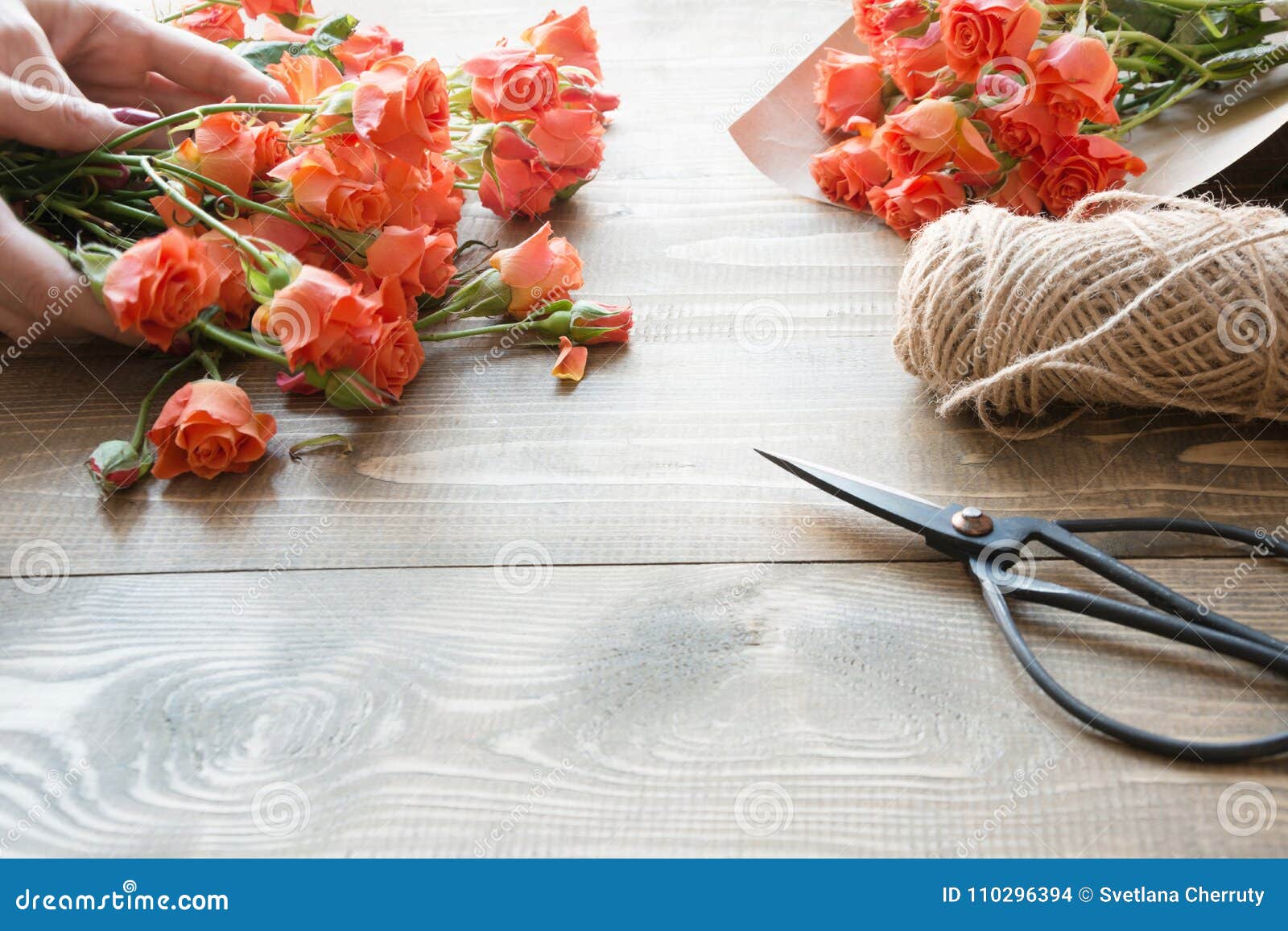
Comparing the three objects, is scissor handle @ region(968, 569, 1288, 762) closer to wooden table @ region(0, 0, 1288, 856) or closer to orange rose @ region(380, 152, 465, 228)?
wooden table @ region(0, 0, 1288, 856)

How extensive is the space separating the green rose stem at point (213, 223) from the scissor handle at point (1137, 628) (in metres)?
0.45

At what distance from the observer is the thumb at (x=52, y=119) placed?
2.22ft

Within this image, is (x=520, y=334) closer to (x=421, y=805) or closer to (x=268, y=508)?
(x=268, y=508)

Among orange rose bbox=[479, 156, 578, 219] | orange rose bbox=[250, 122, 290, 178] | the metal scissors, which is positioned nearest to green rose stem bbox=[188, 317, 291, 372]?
orange rose bbox=[250, 122, 290, 178]

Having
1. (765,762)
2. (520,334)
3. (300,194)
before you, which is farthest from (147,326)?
(765,762)

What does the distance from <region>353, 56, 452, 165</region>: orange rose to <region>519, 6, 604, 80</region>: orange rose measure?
0.72ft

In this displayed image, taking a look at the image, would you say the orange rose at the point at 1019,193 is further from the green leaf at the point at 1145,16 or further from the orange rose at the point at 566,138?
the orange rose at the point at 566,138

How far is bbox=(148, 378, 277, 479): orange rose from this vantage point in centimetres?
63

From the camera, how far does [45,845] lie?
47 centimetres

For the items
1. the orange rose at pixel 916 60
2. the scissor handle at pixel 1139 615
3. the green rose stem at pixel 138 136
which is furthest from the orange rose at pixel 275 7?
the scissor handle at pixel 1139 615

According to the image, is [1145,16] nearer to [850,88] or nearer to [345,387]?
[850,88]

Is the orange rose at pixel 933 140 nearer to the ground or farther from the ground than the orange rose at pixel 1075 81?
nearer to the ground

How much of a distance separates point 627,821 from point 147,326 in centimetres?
44

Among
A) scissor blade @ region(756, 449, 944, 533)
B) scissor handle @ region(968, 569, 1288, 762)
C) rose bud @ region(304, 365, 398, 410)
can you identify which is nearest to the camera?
scissor handle @ region(968, 569, 1288, 762)
